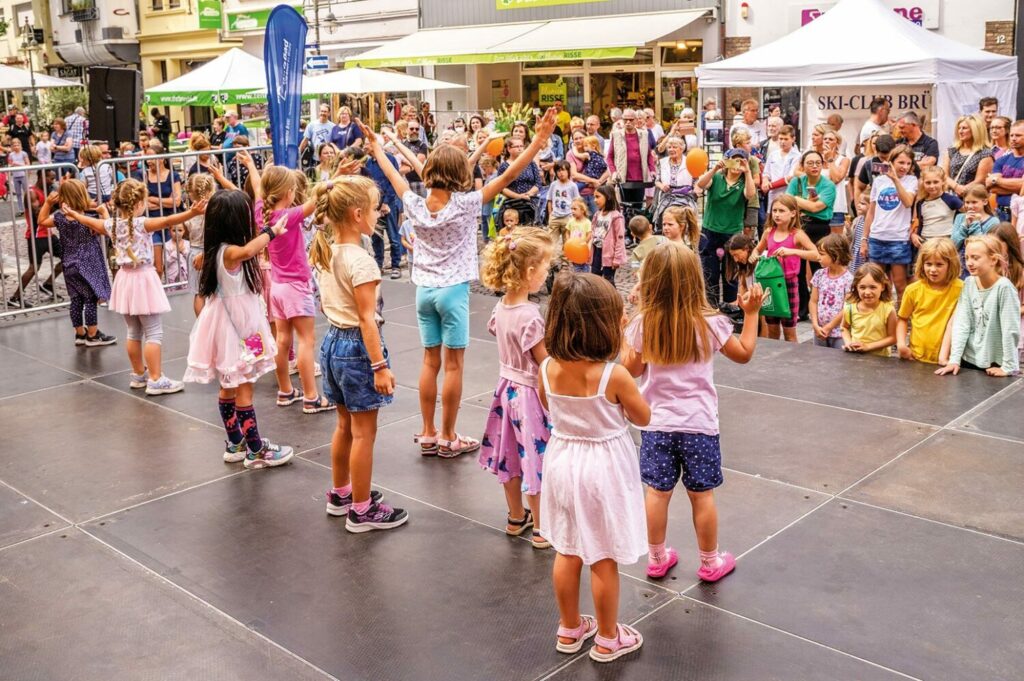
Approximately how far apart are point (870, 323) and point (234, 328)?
4642mm

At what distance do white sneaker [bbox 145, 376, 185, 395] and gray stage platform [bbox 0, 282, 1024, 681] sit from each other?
0.41 meters

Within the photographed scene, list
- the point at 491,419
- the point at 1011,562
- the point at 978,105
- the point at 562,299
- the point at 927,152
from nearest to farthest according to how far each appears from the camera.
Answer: the point at 562,299 < the point at 1011,562 < the point at 491,419 < the point at 927,152 < the point at 978,105

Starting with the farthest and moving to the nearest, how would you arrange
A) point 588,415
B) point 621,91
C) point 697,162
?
point 621,91
point 697,162
point 588,415

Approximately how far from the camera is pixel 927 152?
11891 millimetres

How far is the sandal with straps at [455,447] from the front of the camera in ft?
20.4

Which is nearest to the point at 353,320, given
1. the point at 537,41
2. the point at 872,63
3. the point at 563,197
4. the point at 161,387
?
the point at 161,387

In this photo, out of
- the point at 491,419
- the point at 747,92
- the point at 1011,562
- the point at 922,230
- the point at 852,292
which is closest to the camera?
the point at 1011,562

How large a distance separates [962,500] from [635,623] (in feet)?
6.98

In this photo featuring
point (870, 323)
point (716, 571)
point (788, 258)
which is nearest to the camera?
point (716, 571)

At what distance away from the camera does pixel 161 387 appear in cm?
771

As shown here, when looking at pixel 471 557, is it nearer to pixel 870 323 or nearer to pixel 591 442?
pixel 591 442

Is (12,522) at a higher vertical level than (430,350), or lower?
lower

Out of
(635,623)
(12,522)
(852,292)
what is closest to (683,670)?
(635,623)

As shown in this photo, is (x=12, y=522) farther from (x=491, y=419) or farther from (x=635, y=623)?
(x=635, y=623)
